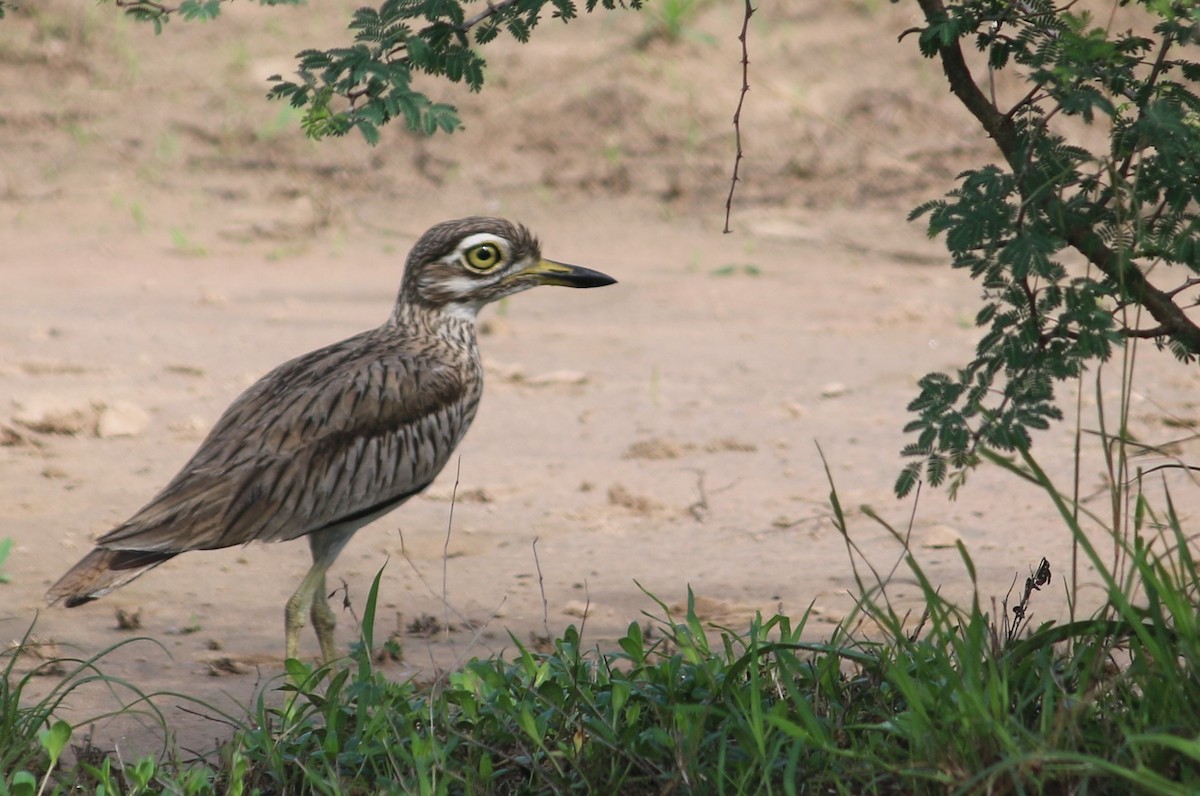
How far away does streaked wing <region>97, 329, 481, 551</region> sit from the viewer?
13.2 ft

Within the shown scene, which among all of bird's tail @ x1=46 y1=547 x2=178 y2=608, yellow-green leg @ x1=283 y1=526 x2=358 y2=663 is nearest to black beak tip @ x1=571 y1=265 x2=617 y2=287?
yellow-green leg @ x1=283 y1=526 x2=358 y2=663

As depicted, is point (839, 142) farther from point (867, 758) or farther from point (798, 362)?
point (867, 758)

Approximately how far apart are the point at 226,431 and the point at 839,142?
277 inches

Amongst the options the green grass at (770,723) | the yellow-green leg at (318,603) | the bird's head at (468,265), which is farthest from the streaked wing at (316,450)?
the green grass at (770,723)

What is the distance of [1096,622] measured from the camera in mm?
2814

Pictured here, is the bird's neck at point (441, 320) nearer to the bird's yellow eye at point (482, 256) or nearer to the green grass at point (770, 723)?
the bird's yellow eye at point (482, 256)

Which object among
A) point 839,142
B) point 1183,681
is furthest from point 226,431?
point 839,142

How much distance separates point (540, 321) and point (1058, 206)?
5.22 m

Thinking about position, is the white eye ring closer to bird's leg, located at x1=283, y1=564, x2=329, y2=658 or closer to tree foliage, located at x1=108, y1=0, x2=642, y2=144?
bird's leg, located at x1=283, y1=564, x2=329, y2=658

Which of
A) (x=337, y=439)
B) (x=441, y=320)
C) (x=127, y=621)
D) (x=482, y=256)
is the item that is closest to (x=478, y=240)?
(x=482, y=256)

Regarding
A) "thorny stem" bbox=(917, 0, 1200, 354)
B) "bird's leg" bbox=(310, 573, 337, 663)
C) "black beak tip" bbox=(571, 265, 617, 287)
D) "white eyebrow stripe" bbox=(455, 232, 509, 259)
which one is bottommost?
"bird's leg" bbox=(310, 573, 337, 663)

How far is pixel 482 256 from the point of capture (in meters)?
4.70

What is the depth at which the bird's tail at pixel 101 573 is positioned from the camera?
379 cm

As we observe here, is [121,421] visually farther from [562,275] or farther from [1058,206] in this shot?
[1058,206]
